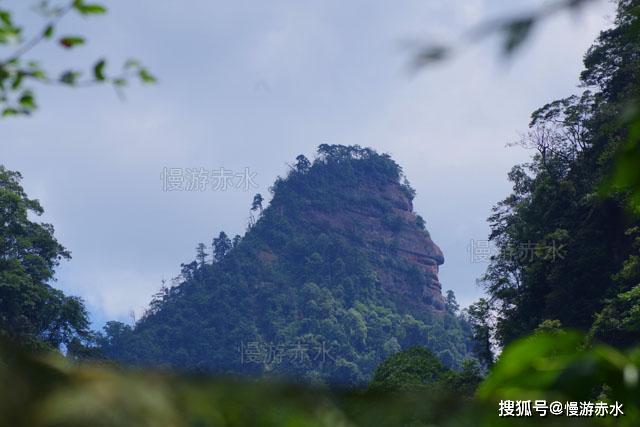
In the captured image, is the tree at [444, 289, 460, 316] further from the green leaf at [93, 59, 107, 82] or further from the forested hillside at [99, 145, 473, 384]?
the green leaf at [93, 59, 107, 82]

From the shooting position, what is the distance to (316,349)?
54.1m

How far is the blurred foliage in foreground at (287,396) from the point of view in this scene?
0.41 m

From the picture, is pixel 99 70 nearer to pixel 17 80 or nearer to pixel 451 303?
pixel 17 80

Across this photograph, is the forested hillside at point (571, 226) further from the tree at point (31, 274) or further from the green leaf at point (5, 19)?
the green leaf at point (5, 19)

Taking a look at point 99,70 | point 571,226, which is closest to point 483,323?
point 571,226

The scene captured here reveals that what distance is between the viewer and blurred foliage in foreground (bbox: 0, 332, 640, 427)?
41 cm

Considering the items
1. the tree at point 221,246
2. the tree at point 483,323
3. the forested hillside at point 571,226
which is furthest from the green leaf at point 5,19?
the tree at point 221,246

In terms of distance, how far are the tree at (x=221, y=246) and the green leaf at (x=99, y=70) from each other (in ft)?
195

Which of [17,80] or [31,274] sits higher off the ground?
[31,274]

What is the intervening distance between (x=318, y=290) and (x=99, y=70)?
2237 inches

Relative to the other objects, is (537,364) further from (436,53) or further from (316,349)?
(316,349)

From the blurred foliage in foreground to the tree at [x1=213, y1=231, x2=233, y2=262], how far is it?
60994mm

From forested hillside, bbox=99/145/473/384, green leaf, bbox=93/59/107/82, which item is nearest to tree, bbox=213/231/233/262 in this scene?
forested hillside, bbox=99/145/473/384

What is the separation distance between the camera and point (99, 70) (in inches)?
82.8
